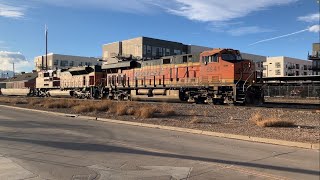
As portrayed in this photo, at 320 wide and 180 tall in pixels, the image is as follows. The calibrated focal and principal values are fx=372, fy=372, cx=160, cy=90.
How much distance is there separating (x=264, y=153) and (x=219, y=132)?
377cm

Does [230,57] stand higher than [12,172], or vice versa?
[230,57]

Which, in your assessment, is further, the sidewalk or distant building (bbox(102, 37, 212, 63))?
distant building (bbox(102, 37, 212, 63))

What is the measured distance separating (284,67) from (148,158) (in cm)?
13394

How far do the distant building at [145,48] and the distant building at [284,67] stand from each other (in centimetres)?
3168

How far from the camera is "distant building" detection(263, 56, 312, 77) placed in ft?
436

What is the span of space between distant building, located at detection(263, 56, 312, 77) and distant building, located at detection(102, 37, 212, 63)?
3168 centimetres

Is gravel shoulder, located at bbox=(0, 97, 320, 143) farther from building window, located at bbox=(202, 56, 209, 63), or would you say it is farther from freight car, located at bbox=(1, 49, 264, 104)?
building window, located at bbox=(202, 56, 209, 63)

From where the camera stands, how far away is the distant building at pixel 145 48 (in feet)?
335

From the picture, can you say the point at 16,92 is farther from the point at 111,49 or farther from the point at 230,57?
the point at 230,57

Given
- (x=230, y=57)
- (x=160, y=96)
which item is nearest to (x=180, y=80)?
(x=160, y=96)

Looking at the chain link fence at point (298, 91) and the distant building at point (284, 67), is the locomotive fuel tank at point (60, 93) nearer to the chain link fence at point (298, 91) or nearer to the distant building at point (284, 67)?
the chain link fence at point (298, 91)

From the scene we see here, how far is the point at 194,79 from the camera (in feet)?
90.0

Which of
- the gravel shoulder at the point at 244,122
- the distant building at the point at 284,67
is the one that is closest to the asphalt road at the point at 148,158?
the gravel shoulder at the point at 244,122

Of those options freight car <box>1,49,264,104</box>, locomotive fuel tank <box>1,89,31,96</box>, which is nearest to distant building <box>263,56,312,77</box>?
locomotive fuel tank <box>1,89,31,96</box>
